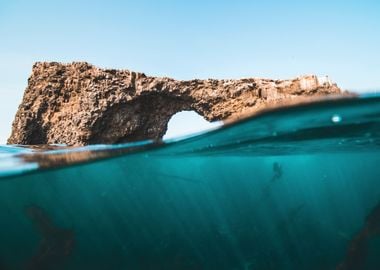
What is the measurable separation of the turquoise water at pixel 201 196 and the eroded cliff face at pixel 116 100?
184cm

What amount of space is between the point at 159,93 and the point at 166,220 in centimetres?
1627

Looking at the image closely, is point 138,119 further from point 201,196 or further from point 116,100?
point 201,196

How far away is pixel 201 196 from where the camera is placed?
32.3 m

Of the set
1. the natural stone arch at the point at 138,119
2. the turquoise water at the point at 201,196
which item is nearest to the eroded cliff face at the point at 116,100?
the natural stone arch at the point at 138,119

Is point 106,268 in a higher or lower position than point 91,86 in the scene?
lower

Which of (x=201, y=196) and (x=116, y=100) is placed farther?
(x=201, y=196)

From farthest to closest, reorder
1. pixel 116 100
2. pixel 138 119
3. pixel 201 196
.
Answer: pixel 201 196
pixel 138 119
pixel 116 100

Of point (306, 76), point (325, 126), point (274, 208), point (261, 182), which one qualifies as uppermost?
point (306, 76)

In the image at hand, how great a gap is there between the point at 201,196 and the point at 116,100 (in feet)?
65.9

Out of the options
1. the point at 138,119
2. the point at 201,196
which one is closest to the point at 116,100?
the point at 138,119

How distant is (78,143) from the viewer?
1408cm

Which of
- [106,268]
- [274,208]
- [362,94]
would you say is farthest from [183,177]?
[362,94]

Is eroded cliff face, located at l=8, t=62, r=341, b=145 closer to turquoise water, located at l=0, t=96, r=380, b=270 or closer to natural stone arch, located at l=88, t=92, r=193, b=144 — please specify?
natural stone arch, located at l=88, t=92, r=193, b=144

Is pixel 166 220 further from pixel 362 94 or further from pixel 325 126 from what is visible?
pixel 362 94
